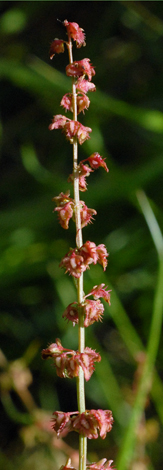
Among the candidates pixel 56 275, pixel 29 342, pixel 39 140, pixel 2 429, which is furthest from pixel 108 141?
pixel 2 429

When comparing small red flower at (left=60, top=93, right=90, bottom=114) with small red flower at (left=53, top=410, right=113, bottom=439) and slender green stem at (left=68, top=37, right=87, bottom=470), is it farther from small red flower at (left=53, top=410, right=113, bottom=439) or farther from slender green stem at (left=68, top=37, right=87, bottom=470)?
small red flower at (left=53, top=410, right=113, bottom=439)

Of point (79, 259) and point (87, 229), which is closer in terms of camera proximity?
point (79, 259)

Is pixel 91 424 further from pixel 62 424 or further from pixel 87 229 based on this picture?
pixel 87 229

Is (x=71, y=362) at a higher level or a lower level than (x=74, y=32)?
lower

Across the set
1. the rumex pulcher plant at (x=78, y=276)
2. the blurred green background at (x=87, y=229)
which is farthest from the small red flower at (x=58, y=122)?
the blurred green background at (x=87, y=229)

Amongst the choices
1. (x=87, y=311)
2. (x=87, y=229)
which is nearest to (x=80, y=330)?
(x=87, y=311)

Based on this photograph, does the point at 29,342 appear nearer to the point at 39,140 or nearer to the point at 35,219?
the point at 35,219

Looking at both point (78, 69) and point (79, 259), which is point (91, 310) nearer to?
point (79, 259)

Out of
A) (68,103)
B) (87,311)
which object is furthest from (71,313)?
(68,103)

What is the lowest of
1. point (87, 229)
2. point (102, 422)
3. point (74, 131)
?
point (102, 422)
